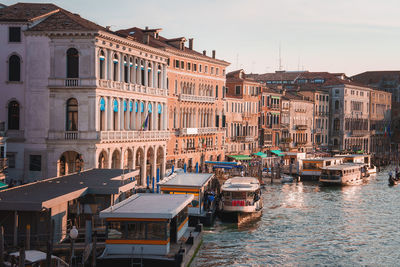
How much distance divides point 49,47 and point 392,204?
22271 millimetres

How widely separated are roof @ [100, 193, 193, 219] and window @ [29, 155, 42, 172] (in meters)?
10.9

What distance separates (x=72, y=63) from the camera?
30000 millimetres

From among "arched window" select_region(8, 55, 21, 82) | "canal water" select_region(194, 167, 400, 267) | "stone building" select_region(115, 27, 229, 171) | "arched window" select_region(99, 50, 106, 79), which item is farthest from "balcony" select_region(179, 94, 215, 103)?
A: "arched window" select_region(8, 55, 21, 82)

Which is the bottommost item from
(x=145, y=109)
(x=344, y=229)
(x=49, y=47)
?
(x=344, y=229)

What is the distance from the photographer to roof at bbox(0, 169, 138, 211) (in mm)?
16625

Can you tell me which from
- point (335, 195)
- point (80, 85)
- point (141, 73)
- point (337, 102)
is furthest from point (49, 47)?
point (337, 102)

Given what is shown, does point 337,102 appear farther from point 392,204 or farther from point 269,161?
point 392,204

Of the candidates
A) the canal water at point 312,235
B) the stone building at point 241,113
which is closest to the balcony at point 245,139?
the stone building at point 241,113

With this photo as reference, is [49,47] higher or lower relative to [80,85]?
higher

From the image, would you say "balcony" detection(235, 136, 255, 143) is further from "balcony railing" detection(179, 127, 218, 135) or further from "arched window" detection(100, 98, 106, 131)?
"arched window" detection(100, 98, 106, 131)

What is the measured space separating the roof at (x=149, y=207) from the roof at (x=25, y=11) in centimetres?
1399

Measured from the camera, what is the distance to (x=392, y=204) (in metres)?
37.1

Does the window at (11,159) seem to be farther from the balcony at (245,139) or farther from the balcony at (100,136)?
the balcony at (245,139)

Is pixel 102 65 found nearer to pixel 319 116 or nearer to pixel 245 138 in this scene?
pixel 245 138
